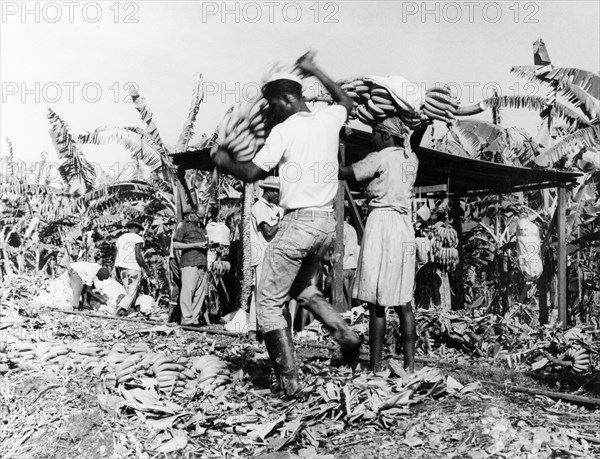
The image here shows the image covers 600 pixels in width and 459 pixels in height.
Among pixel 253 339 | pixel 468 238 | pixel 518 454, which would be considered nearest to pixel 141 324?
pixel 253 339

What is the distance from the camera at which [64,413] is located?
3.79m

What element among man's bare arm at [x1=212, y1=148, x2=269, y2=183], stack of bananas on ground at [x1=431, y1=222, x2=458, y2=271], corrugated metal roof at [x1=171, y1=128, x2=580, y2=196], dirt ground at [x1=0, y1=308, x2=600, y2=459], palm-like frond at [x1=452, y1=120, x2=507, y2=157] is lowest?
dirt ground at [x1=0, y1=308, x2=600, y2=459]

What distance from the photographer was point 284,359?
377 centimetres

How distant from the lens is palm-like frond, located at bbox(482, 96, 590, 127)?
11112 millimetres

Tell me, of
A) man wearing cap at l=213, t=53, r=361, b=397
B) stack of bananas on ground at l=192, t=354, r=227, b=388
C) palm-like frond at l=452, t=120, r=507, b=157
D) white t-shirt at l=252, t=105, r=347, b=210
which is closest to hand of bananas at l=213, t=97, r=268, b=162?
man wearing cap at l=213, t=53, r=361, b=397

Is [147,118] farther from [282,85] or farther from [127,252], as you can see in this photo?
[282,85]

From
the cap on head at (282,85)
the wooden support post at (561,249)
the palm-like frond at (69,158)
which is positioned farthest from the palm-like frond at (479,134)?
the palm-like frond at (69,158)

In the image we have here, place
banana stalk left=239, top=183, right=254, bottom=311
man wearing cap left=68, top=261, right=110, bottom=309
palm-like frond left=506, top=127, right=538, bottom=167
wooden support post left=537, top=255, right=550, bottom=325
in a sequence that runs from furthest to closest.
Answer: palm-like frond left=506, top=127, right=538, bottom=167
man wearing cap left=68, top=261, right=110, bottom=309
wooden support post left=537, top=255, right=550, bottom=325
banana stalk left=239, top=183, right=254, bottom=311

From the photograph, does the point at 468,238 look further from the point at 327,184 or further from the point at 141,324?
the point at 327,184

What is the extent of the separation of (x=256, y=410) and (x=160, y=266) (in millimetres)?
11484

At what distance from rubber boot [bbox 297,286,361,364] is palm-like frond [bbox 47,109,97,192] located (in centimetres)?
1173

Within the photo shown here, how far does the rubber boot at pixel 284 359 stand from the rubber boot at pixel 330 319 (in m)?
0.34

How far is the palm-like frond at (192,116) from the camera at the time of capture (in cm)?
1280

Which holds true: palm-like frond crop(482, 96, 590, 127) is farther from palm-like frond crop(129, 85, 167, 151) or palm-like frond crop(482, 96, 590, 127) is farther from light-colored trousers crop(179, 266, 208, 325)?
palm-like frond crop(129, 85, 167, 151)
